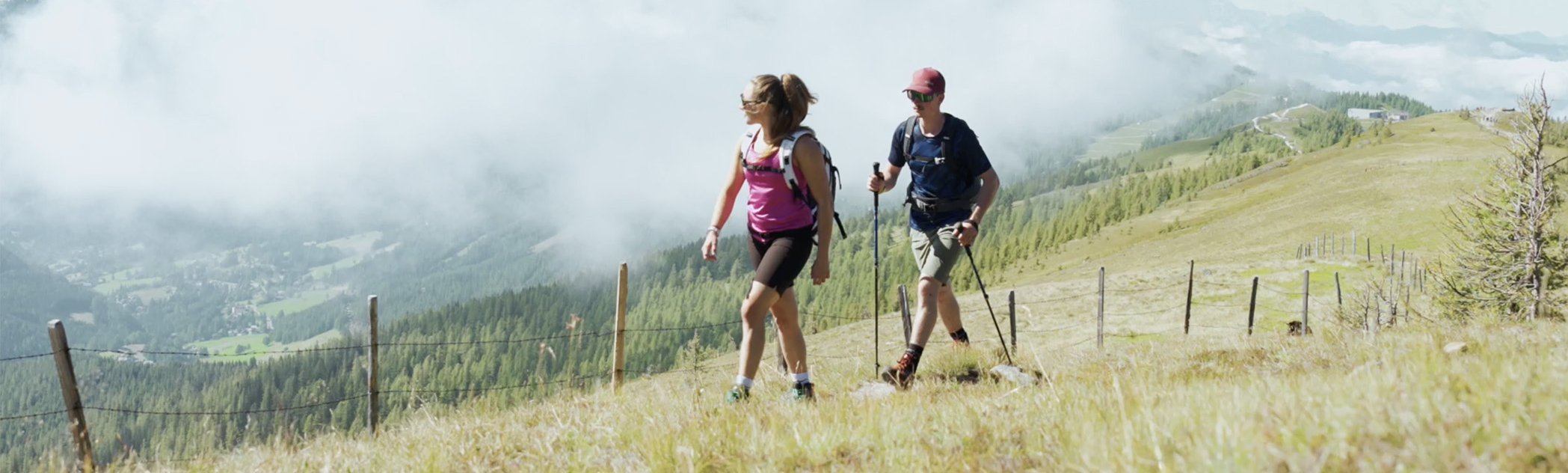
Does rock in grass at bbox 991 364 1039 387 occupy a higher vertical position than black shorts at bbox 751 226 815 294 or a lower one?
lower

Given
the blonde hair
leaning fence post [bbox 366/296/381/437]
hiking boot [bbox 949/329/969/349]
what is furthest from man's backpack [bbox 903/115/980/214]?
leaning fence post [bbox 366/296/381/437]

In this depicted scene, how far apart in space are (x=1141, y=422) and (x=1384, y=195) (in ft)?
322

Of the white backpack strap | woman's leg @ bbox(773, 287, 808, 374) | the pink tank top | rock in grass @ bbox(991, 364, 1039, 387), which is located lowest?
rock in grass @ bbox(991, 364, 1039, 387)

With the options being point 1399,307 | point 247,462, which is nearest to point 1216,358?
point 247,462

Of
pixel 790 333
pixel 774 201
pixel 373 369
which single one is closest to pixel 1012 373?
pixel 790 333

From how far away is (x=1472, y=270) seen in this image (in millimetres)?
25781

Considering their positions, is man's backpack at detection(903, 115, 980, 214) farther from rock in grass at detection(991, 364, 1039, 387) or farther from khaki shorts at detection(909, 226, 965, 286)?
rock in grass at detection(991, 364, 1039, 387)

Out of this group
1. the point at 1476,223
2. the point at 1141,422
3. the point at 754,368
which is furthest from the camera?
the point at 1476,223

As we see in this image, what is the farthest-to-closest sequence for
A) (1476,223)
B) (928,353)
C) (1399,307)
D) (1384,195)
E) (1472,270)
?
(1384,195) → (1399,307) → (1476,223) → (1472,270) → (928,353)

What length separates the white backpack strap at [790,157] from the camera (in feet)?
18.5

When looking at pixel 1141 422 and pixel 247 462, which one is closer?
pixel 1141 422

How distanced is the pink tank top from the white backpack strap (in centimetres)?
8

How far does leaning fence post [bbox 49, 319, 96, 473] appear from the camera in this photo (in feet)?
18.6

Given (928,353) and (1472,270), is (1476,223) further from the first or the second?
(928,353)
